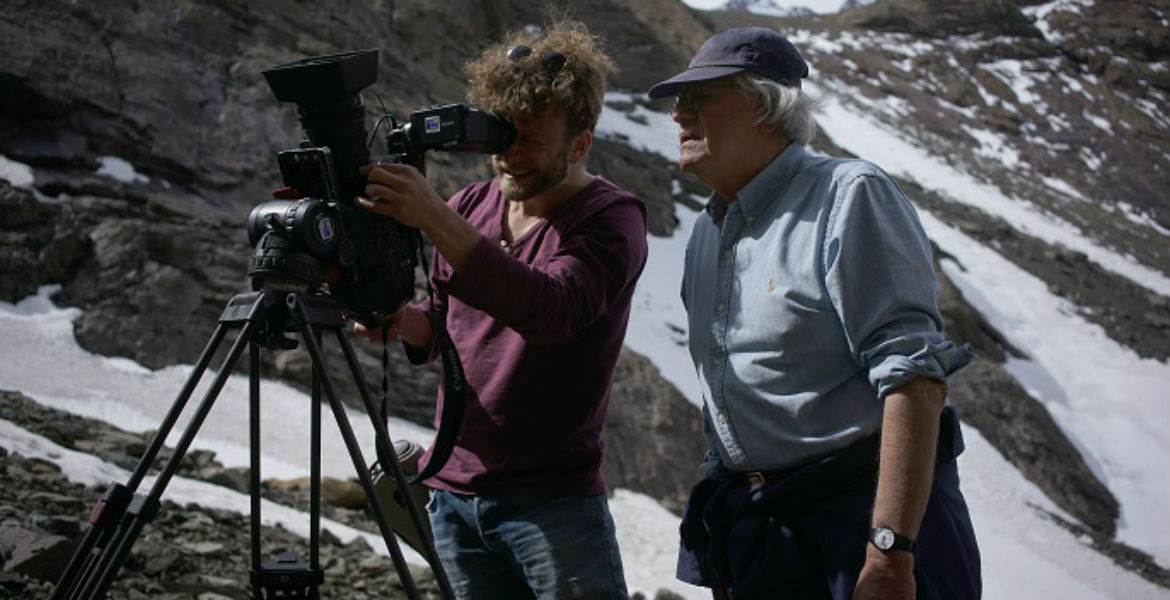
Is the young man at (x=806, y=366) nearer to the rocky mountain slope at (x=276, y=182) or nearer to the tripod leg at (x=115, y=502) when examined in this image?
the tripod leg at (x=115, y=502)

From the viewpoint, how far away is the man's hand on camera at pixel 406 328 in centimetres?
274

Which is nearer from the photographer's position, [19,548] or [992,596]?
[19,548]

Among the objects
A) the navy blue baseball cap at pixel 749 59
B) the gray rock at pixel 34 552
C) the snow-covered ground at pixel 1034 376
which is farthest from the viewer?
the snow-covered ground at pixel 1034 376

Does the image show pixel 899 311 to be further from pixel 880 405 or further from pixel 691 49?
pixel 691 49

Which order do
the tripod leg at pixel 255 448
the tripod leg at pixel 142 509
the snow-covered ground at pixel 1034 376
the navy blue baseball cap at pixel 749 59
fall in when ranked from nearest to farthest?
1. the tripod leg at pixel 142 509
2. the tripod leg at pixel 255 448
3. the navy blue baseball cap at pixel 749 59
4. the snow-covered ground at pixel 1034 376

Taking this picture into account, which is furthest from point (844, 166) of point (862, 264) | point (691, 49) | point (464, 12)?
point (691, 49)

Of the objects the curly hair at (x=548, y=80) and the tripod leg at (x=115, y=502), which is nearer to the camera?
the tripod leg at (x=115, y=502)

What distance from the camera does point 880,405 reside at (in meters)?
2.27

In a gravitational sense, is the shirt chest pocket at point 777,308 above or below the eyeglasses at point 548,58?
below

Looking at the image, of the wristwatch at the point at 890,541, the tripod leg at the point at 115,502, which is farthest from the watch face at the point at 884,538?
the tripod leg at the point at 115,502

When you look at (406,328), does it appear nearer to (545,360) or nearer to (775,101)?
(545,360)

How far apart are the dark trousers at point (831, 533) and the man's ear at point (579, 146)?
1.02 m

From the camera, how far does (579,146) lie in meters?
2.83

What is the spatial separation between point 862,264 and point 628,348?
15.8m
